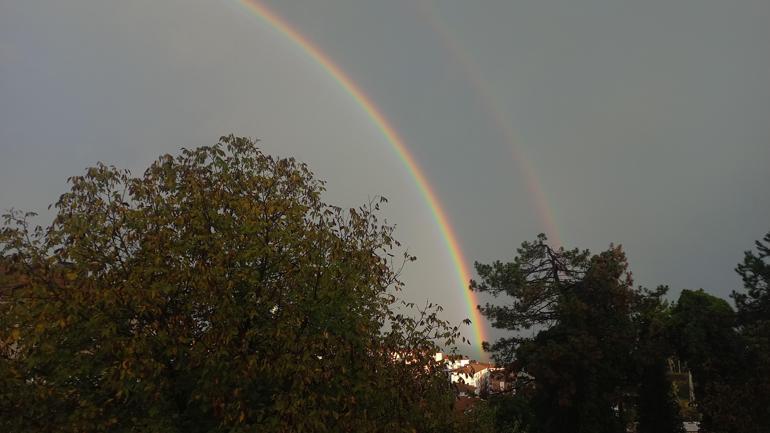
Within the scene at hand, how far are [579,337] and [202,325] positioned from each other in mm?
26250

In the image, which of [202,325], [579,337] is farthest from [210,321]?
[579,337]

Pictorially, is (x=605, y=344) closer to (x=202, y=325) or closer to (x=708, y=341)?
(x=708, y=341)

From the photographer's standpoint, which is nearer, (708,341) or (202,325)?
(202,325)

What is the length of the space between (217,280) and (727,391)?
23949 mm

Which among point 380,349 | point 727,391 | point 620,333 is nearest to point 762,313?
point 620,333

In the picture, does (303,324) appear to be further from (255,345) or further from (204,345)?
(204,345)

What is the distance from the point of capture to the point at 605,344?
3198cm

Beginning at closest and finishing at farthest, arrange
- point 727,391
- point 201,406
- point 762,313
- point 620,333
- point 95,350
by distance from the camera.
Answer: point 201,406, point 95,350, point 727,391, point 620,333, point 762,313

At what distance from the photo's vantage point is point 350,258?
30.4 feet

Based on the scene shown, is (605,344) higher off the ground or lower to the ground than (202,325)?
higher

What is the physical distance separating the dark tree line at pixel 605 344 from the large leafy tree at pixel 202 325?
24.0m

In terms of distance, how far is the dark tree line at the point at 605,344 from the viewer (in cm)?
3128

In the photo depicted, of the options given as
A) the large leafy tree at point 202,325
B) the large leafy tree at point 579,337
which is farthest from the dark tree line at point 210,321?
the large leafy tree at point 579,337

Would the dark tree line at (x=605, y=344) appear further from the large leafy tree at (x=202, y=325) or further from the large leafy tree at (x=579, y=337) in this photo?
the large leafy tree at (x=202, y=325)
